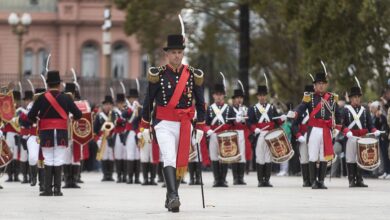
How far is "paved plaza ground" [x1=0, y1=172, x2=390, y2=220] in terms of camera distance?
17062 millimetres

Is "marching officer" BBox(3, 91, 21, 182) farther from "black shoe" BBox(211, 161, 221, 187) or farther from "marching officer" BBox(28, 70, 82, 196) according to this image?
"marching officer" BBox(28, 70, 82, 196)

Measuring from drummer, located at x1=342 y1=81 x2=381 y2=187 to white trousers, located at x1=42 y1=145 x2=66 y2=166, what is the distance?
19.7 ft

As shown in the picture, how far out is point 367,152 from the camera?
2548cm

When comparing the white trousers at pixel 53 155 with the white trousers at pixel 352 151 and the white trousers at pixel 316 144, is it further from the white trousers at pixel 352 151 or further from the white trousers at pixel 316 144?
the white trousers at pixel 352 151

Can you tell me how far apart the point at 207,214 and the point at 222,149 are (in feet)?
31.0

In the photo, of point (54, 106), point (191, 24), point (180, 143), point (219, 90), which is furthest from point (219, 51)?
point (180, 143)

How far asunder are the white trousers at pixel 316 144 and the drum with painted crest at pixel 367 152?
1083mm

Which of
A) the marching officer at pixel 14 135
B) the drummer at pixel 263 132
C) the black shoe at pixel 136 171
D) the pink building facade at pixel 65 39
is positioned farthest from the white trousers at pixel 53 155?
the pink building facade at pixel 65 39

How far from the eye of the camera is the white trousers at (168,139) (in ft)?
59.3

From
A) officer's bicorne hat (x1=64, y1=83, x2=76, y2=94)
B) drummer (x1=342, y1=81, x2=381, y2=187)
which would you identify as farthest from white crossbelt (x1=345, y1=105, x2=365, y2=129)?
officer's bicorne hat (x1=64, y1=83, x2=76, y2=94)

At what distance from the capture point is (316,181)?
24.8 metres

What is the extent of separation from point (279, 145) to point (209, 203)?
20.3ft

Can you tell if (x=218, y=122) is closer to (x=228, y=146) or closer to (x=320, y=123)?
(x=228, y=146)

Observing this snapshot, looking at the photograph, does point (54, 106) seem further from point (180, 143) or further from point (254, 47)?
point (254, 47)
